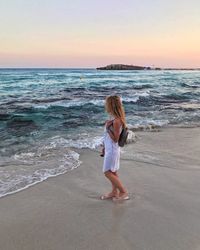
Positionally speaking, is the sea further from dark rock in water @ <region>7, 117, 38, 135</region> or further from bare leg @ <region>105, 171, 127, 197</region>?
bare leg @ <region>105, 171, 127, 197</region>

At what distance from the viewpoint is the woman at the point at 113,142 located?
16.6 ft

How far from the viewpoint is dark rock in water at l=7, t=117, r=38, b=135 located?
11735mm

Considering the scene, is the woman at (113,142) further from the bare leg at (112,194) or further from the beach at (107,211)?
the beach at (107,211)

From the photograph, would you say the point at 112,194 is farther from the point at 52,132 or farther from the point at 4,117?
the point at 4,117

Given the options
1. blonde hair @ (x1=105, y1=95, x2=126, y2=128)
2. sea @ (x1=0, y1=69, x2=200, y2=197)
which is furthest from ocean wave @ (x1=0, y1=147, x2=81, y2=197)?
blonde hair @ (x1=105, y1=95, x2=126, y2=128)

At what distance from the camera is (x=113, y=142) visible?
5.21 m

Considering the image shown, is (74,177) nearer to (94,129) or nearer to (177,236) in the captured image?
(177,236)

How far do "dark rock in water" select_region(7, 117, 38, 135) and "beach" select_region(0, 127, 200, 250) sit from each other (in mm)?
4797

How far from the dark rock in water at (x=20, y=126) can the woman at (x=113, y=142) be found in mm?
6511

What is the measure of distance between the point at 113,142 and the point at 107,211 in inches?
37.8

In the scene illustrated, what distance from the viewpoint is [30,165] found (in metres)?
7.26

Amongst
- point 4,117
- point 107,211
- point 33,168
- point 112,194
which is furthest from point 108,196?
point 4,117

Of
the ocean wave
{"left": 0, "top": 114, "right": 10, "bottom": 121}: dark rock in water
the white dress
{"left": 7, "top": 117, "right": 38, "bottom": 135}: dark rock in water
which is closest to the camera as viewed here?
the white dress

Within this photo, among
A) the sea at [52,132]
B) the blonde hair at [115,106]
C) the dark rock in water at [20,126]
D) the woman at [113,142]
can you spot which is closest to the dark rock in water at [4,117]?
the sea at [52,132]
